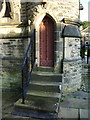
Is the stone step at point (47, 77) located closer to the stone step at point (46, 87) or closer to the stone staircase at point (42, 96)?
the stone staircase at point (42, 96)

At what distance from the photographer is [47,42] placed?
17.6 feet

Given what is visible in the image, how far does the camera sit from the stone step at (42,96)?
165 inches

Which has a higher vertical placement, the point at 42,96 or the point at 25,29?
the point at 25,29

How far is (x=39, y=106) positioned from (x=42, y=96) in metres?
0.40

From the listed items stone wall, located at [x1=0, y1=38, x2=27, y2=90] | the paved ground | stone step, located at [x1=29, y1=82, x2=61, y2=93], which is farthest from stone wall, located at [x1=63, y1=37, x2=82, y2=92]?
stone wall, located at [x1=0, y1=38, x2=27, y2=90]

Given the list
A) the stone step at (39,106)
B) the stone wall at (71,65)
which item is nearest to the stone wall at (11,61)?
the stone wall at (71,65)

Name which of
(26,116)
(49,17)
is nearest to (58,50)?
(49,17)

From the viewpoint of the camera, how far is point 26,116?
12.3 ft

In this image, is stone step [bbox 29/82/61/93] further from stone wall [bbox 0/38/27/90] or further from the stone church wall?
stone wall [bbox 0/38/27/90]

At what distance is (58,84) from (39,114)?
120 centimetres

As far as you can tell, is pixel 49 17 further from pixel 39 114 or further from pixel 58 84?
pixel 39 114

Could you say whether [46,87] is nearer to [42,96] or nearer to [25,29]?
[42,96]

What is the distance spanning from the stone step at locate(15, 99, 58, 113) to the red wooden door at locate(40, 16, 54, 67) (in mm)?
1687

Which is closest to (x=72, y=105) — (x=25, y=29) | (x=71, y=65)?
(x=71, y=65)
